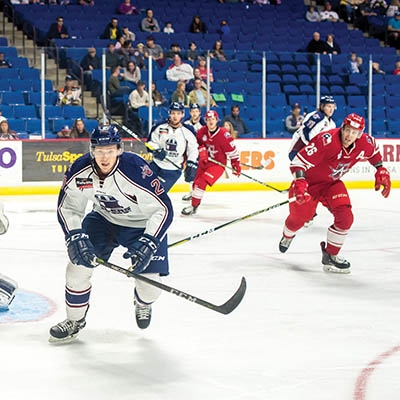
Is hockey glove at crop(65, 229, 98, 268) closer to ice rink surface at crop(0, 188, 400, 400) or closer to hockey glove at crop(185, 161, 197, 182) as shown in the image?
ice rink surface at crop(0, 188, 400, 400)

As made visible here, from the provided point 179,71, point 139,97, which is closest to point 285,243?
point 139,97

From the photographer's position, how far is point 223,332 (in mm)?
4031

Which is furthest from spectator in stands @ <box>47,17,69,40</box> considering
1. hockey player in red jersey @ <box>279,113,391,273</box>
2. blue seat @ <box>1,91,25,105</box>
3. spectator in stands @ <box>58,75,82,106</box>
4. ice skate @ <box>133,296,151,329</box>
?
ice skate @ <box>133,296,151,329</box>

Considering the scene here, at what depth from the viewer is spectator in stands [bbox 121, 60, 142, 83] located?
35.7 feet

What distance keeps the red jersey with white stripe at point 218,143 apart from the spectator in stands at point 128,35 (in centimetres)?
387

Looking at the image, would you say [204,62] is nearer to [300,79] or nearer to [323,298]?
[300,79]

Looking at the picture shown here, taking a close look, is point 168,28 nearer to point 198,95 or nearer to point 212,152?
point 198,95

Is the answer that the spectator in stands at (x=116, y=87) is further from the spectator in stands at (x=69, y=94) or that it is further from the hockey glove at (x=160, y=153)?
the hockey glove at (x=160, y=153)

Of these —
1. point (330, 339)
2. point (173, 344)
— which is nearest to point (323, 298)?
point (330, 339)

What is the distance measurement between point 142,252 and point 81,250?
236 millimetres

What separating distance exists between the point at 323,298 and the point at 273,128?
7.09 m

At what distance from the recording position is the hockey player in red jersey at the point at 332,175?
5480mm

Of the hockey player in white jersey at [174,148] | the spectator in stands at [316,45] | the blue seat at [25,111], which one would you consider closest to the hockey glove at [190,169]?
the hockey player in white jersey at [174,148]

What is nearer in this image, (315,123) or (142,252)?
(142,252)
